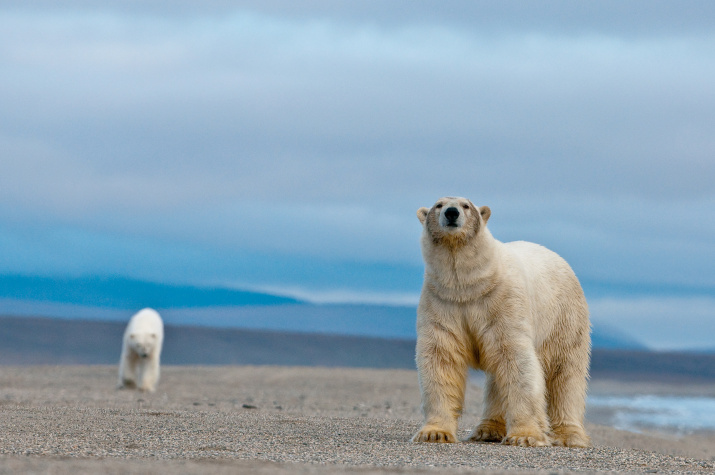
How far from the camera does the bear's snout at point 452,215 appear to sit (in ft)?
26.4

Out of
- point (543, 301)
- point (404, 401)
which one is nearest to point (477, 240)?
point (543, 301)

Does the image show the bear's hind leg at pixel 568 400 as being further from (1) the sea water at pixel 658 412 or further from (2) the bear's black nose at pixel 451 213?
(1) the sea water at pixel 658 412

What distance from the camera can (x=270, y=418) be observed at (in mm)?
10719

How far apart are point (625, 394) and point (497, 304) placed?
2402cm

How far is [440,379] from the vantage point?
822 cm

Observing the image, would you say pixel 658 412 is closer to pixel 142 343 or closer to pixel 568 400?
pixel 142 343

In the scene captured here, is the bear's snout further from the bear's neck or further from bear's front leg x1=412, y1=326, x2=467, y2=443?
bear's front leg x1=412, y1=326, x2=467, y2=443

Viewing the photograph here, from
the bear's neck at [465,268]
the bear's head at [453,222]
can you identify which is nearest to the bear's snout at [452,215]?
the bear's head at [453,222]

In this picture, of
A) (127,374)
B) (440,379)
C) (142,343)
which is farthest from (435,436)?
(127,374)

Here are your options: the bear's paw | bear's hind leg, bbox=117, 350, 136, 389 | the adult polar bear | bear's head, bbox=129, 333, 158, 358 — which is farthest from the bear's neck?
bear's hind leg, bbox=117, 350, 136, 389

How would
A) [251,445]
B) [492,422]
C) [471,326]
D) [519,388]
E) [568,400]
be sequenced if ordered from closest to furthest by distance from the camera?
1. [251,445]
2. [519,388]
3. [471,326]
4. [492,422]
5. [568,400]

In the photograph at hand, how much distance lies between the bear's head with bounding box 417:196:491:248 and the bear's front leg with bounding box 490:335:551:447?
0.98 m

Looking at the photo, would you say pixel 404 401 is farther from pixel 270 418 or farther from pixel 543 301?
pixel 543 301

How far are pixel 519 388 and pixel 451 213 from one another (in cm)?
164
